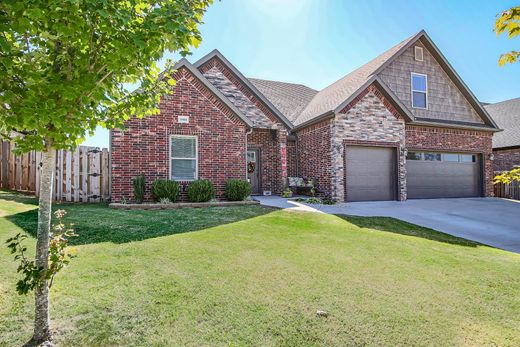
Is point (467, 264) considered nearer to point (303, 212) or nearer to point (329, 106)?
point (303, 212)

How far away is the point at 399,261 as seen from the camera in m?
4.96

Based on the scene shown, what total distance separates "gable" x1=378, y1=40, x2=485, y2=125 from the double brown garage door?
226cm

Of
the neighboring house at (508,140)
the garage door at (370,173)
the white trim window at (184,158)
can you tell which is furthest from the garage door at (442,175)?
the white trim window at (184,158)

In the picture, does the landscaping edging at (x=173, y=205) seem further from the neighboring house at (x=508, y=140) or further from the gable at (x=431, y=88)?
the neighboring house at (x=508, y=140)

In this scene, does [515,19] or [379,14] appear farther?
[379,14]

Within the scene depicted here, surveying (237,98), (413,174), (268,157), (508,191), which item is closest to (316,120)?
(268,157)

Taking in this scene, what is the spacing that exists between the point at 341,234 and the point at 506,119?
22371 millimetres

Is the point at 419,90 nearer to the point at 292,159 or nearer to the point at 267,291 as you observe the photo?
the point at 292,159

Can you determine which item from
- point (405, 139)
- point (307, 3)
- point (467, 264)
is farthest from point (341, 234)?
point (405, 139)

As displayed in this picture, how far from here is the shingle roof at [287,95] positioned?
18.0 metres

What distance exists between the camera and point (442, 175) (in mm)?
15711

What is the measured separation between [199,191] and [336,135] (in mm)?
6591

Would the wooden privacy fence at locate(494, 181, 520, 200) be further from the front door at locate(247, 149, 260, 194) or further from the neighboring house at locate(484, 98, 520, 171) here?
the front door at locate(247, 149, 260, 194)

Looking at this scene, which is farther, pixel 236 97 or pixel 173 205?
pixel 236 97
